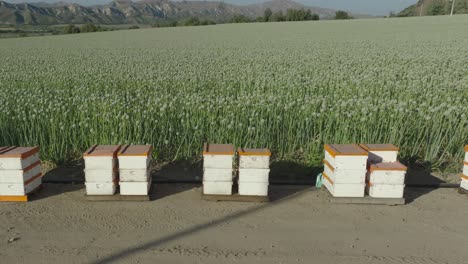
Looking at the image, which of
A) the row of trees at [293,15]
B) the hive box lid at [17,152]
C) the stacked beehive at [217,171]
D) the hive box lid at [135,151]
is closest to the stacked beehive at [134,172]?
the hive box lid at [135,151]

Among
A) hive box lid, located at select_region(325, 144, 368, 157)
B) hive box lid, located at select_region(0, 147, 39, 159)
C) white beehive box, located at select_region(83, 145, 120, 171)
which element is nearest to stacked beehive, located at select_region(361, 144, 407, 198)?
hive box lid, located at select_region(325, 144, 368, 157)

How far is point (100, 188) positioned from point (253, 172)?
242 centimetres

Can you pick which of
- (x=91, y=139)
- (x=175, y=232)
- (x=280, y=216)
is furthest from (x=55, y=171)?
(x=280, y=216)

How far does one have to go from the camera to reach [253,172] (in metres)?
6.01

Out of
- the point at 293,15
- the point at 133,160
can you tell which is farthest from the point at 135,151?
the point at 293,15

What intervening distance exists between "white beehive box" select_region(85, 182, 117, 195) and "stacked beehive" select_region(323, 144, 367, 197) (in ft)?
11.5

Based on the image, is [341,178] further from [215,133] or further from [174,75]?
[174,75]

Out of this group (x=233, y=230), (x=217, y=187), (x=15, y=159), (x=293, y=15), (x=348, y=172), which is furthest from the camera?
(x=293, y=15)

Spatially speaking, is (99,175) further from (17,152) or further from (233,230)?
(233,230)

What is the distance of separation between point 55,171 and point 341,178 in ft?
17.4

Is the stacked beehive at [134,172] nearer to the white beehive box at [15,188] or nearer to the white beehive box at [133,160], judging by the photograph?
the white beehive box at [133,160]

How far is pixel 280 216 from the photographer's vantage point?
5535 millimetres

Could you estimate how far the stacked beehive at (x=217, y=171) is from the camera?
5.92m

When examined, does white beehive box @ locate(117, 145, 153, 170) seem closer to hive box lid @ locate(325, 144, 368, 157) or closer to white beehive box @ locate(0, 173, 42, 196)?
white beehive box @ locate(0, 173, 42, 196)
